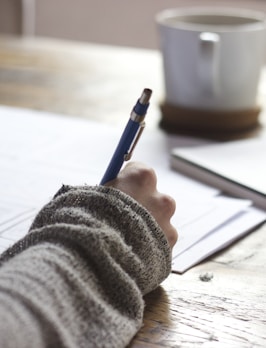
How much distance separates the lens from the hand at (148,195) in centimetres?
59

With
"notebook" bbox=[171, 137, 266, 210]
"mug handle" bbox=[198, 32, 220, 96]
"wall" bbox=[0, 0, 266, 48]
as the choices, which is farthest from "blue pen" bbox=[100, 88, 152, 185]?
"wall" bbox=[0, 0, 266, 48]

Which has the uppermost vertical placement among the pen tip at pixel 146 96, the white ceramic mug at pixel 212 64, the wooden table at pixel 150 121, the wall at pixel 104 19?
the pen tip at pixel 146 96

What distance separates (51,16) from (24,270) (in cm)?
237

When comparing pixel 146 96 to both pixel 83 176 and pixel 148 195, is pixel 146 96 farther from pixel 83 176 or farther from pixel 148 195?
pixel 83 176

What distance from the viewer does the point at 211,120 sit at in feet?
3.38

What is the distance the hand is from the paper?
38 mm

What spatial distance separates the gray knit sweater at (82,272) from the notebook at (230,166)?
241mm

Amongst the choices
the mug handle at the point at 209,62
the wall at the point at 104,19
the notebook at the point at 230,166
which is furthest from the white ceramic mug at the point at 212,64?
the wall at the point at 104,19

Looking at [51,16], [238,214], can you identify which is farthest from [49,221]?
[51,16]

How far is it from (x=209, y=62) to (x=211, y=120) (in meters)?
0.09

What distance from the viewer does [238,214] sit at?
0.73 metres

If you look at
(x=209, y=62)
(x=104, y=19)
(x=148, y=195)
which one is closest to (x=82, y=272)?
(x=148, y=195)

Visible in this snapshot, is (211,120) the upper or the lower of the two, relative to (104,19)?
upper

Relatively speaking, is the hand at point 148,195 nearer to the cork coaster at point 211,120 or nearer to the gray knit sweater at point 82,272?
the gray knit sweater at point 82,272
